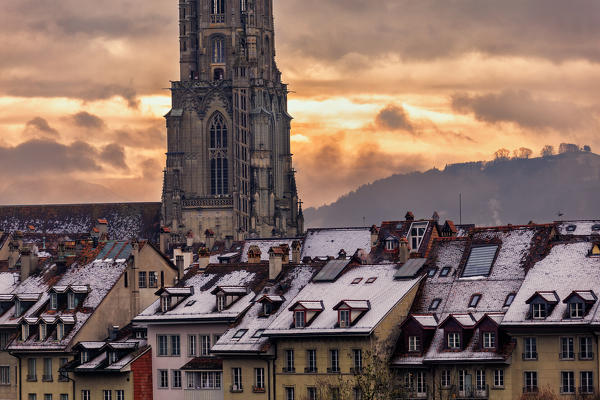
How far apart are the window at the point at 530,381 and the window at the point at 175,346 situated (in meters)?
30.7

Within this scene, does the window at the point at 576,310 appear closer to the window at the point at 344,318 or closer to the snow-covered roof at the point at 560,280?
the snow-covered roof at the point at 560,280

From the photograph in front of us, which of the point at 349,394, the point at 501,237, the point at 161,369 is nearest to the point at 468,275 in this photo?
the point at 501,237

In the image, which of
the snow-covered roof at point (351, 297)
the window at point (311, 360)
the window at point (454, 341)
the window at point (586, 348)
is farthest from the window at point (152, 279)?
the window at point (586, 348)

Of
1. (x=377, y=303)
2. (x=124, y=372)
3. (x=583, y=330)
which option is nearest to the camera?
(x=583, y=330)

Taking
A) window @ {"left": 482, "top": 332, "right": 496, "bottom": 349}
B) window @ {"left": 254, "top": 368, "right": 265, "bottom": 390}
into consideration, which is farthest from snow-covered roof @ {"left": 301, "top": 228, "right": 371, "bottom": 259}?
window @ {"left": 482, "top": 332, "right": 496, "bottom": 349}

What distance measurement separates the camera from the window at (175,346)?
446 ft

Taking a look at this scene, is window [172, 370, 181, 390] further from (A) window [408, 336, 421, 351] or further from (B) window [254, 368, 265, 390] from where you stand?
(A) window [408, 336, 421, 351]

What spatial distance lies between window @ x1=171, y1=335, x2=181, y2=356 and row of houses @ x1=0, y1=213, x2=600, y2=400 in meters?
0.10

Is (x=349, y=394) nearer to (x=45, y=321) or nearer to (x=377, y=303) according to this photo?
(x=377, y=303)

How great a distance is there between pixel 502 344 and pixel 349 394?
35.1ft

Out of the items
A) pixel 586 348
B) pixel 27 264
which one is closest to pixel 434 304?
pixel 586 348

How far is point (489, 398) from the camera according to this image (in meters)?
116

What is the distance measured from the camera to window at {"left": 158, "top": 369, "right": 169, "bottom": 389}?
136 m

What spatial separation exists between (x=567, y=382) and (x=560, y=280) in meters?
7.65
